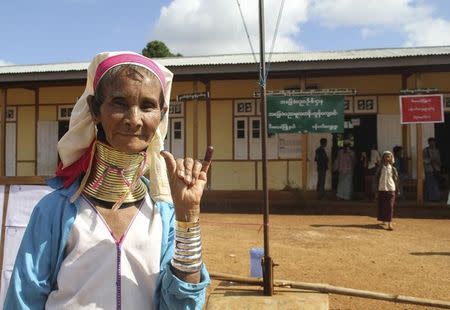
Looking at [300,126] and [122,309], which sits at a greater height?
[300,126]

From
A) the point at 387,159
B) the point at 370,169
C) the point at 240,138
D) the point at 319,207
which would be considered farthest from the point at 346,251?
the point at 240,138

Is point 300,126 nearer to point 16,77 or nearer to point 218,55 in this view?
point 218,55

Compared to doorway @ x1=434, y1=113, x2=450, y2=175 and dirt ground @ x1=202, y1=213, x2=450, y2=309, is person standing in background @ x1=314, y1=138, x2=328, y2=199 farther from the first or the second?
doorway @ x1=434, y1=113, x2=450, y2=175

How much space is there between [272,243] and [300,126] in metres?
4.01

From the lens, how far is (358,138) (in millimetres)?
12258

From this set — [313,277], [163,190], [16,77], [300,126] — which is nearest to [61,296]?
[163,190]

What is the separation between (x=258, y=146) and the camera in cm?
1246

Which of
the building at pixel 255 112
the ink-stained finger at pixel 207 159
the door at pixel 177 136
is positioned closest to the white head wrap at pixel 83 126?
the ink-stained finger at pixel 207 159

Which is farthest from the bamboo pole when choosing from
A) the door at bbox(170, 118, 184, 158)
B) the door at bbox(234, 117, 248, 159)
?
the door at bbox(170, 118, 184, 158)

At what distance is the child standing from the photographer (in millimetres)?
8531

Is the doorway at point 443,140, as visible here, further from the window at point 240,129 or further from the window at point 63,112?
the window at point 63,112

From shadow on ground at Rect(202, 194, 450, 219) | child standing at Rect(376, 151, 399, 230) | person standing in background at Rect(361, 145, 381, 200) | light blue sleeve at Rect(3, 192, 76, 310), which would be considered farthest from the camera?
person standing in background at Rect(361, 145, 381, 200)

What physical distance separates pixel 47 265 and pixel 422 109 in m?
9.97

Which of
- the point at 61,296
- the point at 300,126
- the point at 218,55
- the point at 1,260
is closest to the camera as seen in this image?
the point at 61,296
